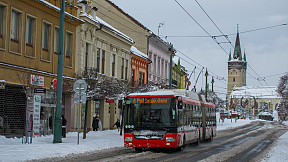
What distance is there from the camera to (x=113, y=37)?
3953 centimetres

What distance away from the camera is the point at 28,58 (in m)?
25.3

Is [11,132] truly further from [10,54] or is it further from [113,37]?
[113,37]

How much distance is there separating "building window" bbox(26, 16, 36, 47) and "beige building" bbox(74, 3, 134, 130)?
3782mm

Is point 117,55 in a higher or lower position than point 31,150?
higher

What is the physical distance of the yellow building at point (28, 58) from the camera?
23203 mm

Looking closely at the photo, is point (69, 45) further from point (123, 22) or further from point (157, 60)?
point (157, 60)

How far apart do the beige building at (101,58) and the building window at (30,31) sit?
3.78m

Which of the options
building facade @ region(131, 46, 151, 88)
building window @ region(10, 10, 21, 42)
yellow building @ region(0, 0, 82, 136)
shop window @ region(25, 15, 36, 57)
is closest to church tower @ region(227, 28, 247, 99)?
building facade @ region(131, 46, 151, 88)

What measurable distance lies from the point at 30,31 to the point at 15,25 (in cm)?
165

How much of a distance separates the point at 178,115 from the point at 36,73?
9885 mm

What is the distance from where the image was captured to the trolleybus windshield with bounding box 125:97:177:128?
1930 centimetres

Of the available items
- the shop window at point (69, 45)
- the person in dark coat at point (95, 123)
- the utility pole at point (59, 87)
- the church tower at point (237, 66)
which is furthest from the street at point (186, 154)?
the church tower at point (237, 66)

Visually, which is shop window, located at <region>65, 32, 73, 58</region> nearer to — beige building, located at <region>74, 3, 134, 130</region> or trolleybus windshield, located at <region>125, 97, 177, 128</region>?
beige building, located at <region>74, 3, 134, 130</region>

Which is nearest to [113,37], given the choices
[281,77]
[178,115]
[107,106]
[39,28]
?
[107,106]
